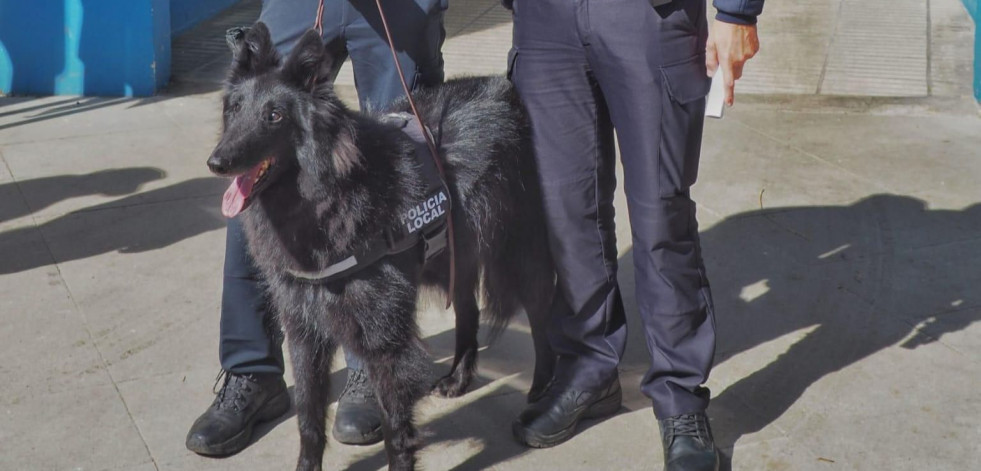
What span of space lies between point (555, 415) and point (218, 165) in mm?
1580

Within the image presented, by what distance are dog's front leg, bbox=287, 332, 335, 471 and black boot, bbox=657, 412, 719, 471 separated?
1174mm

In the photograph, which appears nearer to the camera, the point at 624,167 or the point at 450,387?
the point at 624,167

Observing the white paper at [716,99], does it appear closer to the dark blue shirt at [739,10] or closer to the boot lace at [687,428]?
the dark blue shirt at [739,10]

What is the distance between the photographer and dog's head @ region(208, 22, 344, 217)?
295cm

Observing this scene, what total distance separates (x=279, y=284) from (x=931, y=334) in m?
2.78

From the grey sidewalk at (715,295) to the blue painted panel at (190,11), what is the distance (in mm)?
1422

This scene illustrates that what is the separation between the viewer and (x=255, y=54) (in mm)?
3031

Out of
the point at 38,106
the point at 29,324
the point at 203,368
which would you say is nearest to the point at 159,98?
the point at 38,106

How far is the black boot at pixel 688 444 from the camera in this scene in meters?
3.50

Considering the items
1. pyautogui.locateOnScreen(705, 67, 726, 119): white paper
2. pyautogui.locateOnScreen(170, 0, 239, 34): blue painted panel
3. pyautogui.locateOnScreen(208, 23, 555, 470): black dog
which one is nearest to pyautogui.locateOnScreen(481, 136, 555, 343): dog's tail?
pyautogui.locateOnScreen(208, 23, 555, 470): black dog

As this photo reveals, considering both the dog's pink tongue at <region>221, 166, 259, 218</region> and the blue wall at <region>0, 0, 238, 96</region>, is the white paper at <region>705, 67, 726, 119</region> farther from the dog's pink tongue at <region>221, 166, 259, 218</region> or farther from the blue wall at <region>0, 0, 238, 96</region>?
the blue wall at <region>0, 0, 238, 96</region>

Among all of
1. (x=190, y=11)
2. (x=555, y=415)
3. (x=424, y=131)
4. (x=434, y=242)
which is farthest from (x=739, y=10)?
(x=190, y=11)

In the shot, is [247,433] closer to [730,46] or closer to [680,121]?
[680,121]

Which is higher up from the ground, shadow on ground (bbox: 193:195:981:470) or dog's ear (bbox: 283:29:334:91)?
dog's ear (bbox: 283:29:334:91)
